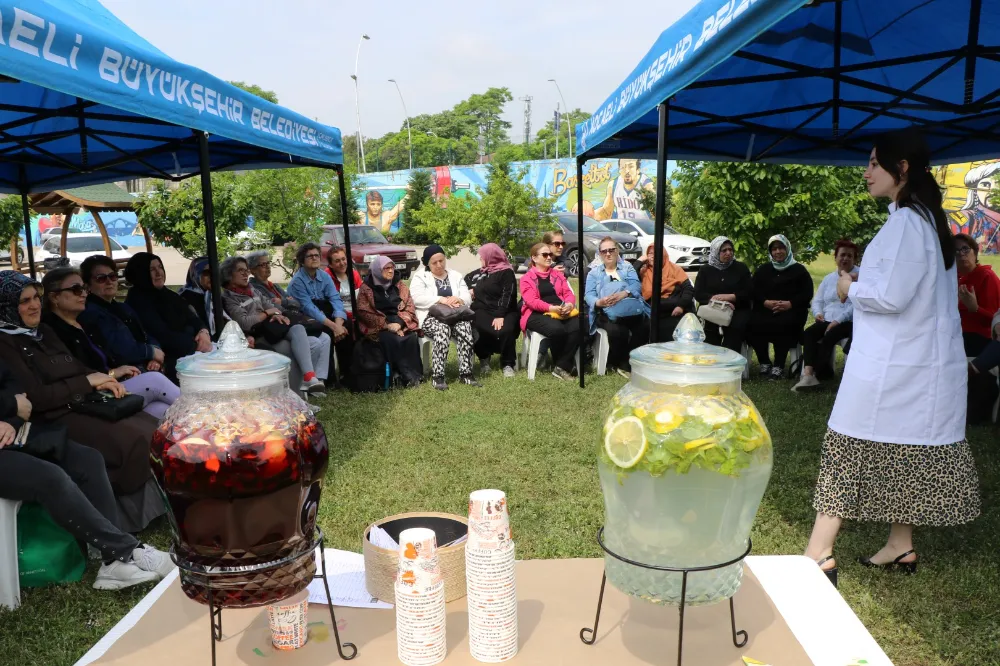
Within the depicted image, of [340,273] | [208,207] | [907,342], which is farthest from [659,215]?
[340,273]

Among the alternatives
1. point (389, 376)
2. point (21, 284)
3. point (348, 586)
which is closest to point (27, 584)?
point (21, 284)

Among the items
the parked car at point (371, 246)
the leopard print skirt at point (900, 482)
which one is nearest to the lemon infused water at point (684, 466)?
the leopard print skirt at point (900, 482)

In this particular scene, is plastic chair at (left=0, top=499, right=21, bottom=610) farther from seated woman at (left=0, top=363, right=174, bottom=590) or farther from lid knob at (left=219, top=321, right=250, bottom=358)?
lid knob at (left=219, top=321, right=250, bottom=358)

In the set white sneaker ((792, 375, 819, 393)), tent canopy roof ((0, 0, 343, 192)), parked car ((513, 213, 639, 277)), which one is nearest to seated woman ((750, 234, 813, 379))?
white sneaker ((792, 375, 819, 393))

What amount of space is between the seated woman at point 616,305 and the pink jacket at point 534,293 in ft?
0.76

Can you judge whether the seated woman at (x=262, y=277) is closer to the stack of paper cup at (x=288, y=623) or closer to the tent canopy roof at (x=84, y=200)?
the stack of paper cup at (x=288, y=623)

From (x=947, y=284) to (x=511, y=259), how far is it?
38.8ft

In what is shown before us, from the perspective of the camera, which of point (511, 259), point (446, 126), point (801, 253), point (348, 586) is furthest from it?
point (446, 126)

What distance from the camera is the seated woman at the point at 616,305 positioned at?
23.6 ft

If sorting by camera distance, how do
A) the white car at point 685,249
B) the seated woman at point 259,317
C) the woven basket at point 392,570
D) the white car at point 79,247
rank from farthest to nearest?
1. the white car at point 79,247
2. the white car at point 685,249
3. the seated woman at point 259,317
4. the woven basket at point 392,570

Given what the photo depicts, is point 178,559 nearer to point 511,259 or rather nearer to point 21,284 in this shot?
point 21,284

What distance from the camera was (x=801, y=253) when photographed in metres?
11.7

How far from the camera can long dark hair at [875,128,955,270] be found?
263 centimetres

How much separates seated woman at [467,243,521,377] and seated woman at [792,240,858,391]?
2610mm
